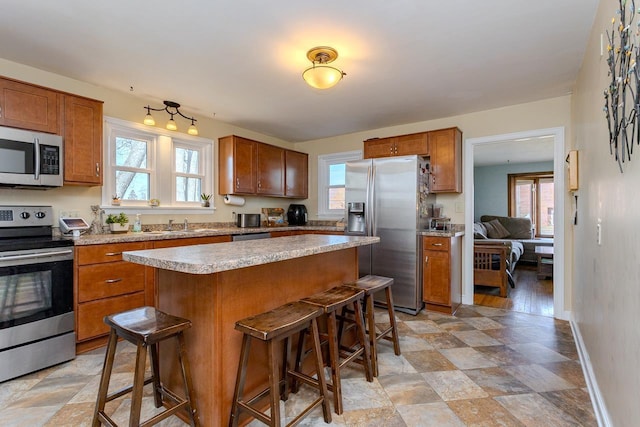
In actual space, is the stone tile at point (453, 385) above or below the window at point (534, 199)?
below

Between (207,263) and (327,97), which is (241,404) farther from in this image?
(327,97)

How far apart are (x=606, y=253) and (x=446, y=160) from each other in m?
2.36

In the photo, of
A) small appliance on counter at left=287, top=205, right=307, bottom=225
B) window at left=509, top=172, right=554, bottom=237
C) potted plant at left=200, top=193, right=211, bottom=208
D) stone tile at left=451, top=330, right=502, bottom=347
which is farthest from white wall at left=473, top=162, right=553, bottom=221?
potted plant at left=200, top=193, right=211, bottom=208

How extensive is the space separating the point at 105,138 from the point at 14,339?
1.99 m

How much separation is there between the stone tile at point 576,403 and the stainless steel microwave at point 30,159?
12.9ft

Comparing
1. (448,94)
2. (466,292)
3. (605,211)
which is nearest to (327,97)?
(448,94)

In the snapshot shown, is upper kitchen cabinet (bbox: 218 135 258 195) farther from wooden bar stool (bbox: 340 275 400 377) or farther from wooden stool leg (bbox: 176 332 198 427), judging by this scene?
wooden stool leg (bbox: 176 332 198 427)

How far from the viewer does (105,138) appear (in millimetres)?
3262

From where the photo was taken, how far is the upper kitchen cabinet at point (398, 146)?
4.01 m

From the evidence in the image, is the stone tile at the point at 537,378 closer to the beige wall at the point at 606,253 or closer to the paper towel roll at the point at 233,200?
the beige wall at the point at 606,253

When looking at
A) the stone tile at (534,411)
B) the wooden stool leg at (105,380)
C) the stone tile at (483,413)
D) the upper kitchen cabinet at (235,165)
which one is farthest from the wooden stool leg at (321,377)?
the upper kitchen cabinet at (235,165)

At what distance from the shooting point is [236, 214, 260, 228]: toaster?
4480mm

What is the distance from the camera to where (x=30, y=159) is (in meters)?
2.49

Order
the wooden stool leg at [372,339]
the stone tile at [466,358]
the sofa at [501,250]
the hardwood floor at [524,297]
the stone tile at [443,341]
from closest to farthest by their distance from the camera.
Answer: the wooden stool leg at [372,339] → the stone tile at [466,358] → the stone tile at [443,341] → the hardwood floor at [524,297] → the sofa at [501,250]
